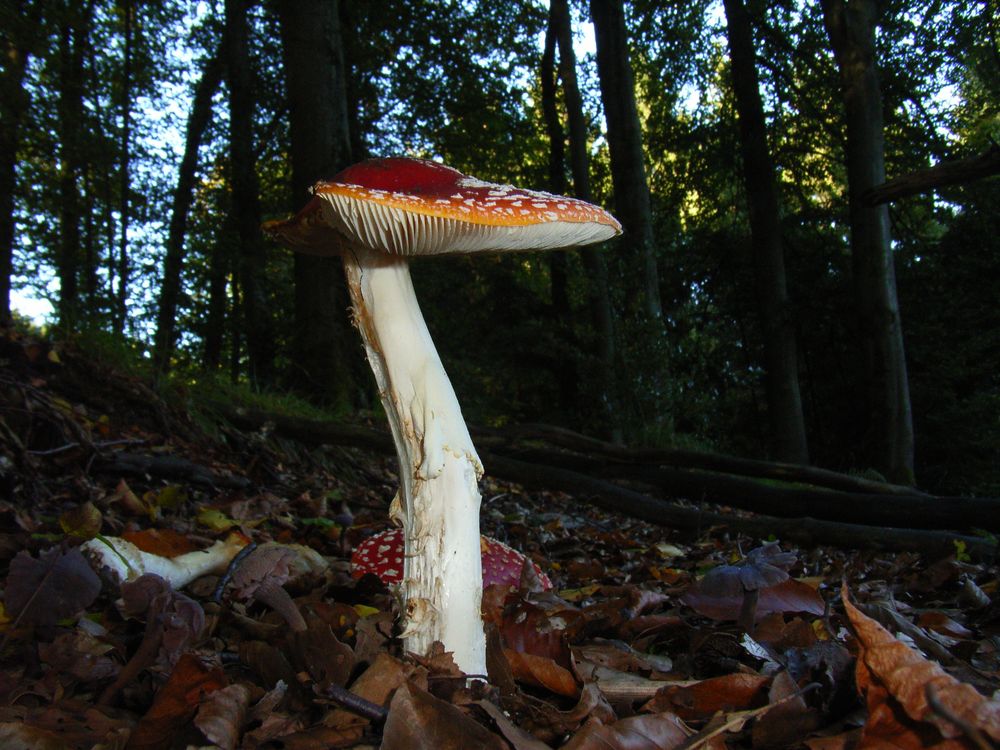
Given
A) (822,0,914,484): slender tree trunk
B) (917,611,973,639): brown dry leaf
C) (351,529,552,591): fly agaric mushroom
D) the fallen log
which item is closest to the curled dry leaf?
(351,529,552,591): fly agaric mushroom

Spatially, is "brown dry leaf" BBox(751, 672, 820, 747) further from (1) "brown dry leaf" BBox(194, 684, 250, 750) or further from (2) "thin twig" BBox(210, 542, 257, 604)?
(2) "thin twig" BBox(210, 542, 257, 604)

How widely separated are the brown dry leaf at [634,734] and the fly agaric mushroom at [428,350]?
0.48 meters

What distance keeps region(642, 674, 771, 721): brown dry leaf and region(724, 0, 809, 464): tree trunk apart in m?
10.7

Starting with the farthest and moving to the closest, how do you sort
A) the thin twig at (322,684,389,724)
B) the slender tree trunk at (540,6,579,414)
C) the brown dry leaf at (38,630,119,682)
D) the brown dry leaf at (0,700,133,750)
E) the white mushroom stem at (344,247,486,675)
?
the slender tree trunk at (540,6,579,414) < the white mushroom stem at (344,247,486,675) < the brown dry leaf at (38,630,119,682) < the thin twig at (322,684,389,724) < the brown dry leaf at (0,700,133,750)

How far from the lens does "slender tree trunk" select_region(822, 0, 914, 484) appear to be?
929 centimetres

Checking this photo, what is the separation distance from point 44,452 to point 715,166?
13.3 meters

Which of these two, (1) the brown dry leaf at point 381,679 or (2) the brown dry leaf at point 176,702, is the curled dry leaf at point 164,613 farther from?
(1) the brown dry leaf at point 381,679

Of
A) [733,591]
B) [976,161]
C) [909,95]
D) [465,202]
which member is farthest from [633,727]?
[909,95]

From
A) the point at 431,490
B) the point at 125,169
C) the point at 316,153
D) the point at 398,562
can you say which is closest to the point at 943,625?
the point at 431,490

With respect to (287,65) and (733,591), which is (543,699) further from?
(287,65)

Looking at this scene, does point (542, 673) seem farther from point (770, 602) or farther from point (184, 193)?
point (184, 193)

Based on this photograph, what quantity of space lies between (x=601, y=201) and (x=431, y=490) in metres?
18.9

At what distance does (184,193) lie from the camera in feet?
46.9

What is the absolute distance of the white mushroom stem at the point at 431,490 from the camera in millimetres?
1777
